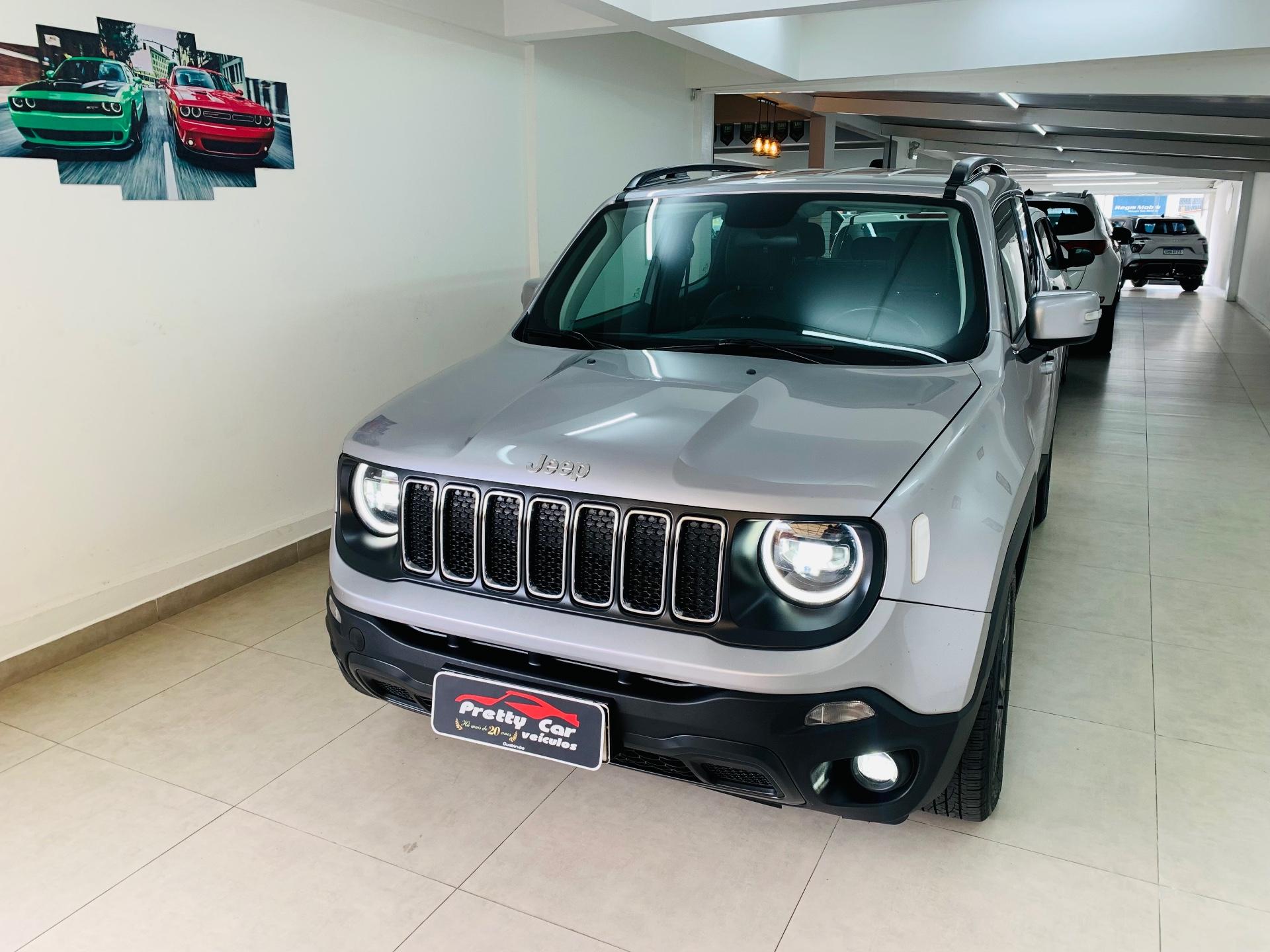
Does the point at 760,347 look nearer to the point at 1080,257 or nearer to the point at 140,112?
the point at 140,112


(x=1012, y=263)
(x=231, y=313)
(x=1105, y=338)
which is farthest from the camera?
(x=1105, y=338)

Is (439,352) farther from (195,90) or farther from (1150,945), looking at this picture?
(1150,945)

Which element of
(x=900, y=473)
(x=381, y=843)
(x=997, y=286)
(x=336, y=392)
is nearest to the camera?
(x=900, y=473)

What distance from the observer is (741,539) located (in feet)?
6.37

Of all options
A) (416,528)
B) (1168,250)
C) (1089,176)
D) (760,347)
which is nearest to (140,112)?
(416,528)

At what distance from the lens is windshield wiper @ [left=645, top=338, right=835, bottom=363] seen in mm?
2662

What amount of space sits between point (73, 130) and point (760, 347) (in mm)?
2484

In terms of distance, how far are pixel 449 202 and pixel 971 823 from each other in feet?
13.1

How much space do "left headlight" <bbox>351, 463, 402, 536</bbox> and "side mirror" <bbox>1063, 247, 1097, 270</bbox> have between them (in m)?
8.03

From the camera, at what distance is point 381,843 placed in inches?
96.2

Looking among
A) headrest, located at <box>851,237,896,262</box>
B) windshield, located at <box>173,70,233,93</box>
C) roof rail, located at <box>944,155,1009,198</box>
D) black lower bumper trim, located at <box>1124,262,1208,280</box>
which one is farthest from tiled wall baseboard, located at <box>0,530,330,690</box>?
black lower bumper trim, located at <box>1124,262,1208,280</box>

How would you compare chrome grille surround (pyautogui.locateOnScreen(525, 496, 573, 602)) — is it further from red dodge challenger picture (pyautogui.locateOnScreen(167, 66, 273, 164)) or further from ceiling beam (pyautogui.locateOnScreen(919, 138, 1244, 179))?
ceiling beam (pyautogui.locateOnScreen(919, 138, 1244, 179))

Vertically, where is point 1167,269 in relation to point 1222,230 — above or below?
below

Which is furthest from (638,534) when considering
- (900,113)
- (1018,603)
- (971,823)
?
(900,113)
